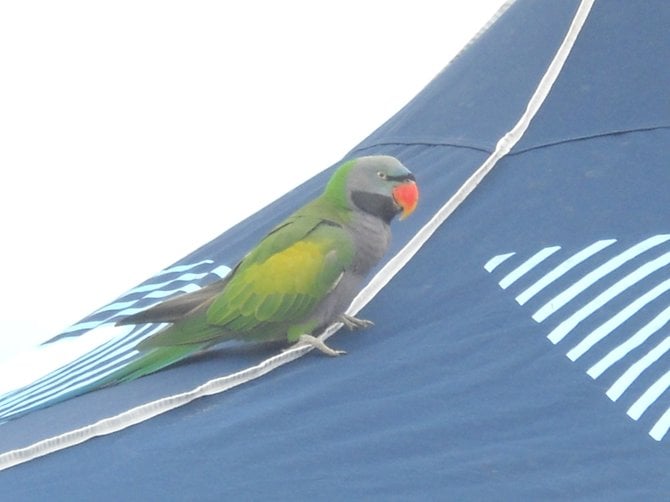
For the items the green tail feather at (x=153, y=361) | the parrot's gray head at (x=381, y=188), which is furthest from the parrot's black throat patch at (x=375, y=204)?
the green tail feather at (x=153, y=361)

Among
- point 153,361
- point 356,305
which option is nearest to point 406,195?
point 356,305

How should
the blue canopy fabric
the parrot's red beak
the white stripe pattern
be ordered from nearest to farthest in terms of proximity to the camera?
the blue canopy fabric → the white stripe pattern → the parrot's red beak

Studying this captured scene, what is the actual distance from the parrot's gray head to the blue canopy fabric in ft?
0.35

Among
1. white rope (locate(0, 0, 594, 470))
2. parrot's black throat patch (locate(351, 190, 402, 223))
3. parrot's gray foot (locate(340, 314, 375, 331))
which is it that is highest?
parrot's black throat patch (locate(351, 190, 402, 223))

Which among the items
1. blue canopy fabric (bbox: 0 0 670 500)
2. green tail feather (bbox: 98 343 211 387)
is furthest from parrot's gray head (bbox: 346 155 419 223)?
green tail feather (bbox: 98 343 211 387)

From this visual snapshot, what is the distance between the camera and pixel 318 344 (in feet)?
3.72

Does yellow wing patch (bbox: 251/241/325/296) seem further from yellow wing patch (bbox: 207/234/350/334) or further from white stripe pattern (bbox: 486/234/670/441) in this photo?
white stripe pattern (bbox: 486/234/670/441)

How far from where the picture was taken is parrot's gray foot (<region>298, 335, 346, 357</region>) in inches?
44.4

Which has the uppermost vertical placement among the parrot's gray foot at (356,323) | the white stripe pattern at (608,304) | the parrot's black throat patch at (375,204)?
the parrot's black throat patch at (375,204)

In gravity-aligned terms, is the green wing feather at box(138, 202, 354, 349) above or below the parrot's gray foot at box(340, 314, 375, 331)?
above

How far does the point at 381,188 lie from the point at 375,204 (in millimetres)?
18

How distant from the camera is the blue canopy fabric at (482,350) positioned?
0.95m

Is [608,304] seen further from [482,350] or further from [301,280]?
[301,280]

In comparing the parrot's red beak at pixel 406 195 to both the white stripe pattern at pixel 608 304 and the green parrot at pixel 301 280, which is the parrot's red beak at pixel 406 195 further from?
the white stripe pattern at pixel 608 304
